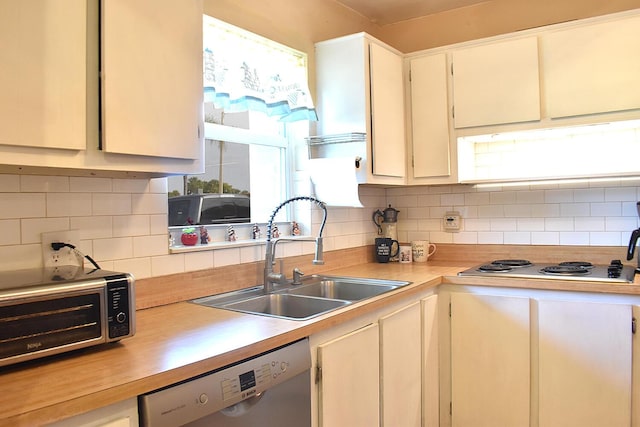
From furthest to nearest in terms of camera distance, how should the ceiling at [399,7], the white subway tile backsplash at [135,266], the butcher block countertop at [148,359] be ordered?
the ceiling at [399,7]
the white subway tile backsplash at [135,266]
the butcher block countertop at [148,359]

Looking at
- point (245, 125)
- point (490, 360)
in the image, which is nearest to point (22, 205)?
point (245, 125)

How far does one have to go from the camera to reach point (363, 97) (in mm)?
2660

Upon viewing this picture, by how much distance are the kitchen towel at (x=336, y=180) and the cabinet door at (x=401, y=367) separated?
665mm

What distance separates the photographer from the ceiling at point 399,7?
3100mm

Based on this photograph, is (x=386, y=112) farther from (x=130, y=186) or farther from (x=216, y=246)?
(x=130, y=186)

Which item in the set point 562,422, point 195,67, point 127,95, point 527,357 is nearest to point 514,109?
point 527,357

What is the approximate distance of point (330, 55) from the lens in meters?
2.78

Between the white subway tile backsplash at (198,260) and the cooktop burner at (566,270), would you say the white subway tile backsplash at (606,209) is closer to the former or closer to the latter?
the cooktop burner at (566,270)

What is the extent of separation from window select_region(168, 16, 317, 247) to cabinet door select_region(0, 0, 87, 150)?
2.66 ft

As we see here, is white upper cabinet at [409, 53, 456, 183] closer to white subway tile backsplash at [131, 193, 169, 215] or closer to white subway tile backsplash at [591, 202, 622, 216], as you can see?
white subway tile backsplash at [591, 202, 622, 216]

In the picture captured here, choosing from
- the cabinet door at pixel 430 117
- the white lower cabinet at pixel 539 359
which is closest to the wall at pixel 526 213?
the cabinet door at pixel 430 117

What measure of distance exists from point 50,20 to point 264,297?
1.34 meters

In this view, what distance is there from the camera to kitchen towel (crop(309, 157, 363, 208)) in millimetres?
2633

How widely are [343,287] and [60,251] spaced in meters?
1.36
